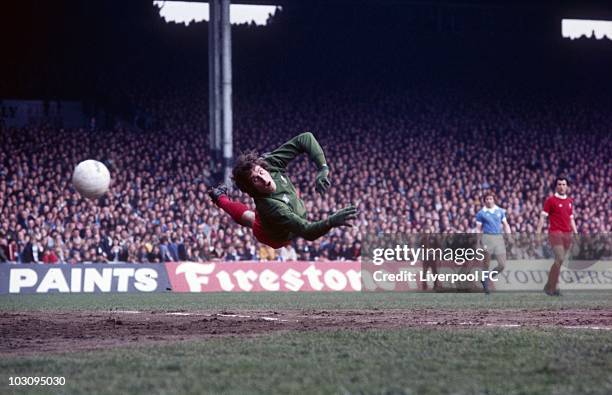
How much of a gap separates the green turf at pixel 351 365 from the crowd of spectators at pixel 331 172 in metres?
16.6

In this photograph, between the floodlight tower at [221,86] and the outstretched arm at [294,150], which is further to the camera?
the floodlight tower at [221,86]

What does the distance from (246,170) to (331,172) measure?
856 inches

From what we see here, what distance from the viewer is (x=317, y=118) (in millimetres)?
36500

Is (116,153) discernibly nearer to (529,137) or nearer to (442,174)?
(442,174)

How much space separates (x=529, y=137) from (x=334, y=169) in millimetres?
9681

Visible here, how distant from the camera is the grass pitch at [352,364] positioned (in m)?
6.54

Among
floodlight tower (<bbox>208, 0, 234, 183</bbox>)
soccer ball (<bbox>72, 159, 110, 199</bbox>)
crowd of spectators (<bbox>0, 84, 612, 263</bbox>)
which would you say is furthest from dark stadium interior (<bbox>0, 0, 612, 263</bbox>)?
soccer ball (<bbox>72, 159, 110, 199</bbox>)

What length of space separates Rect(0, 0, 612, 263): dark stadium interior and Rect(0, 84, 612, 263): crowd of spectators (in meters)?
0.08

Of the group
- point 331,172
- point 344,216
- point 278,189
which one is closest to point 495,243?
point 278,189

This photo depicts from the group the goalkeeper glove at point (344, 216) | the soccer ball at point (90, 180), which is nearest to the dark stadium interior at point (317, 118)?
the soccer ball at point (90, 180)

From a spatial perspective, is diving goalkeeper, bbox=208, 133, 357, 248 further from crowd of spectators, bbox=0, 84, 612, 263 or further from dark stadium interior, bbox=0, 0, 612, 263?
crowd of spectators, bbox=0, 84, 612, 263

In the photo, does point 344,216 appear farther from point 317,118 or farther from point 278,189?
point 317,118

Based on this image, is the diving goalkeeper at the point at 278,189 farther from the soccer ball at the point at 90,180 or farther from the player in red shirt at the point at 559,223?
the player in red shirt at the point at 559,223

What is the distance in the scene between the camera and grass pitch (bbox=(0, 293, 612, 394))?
21.5 ft
